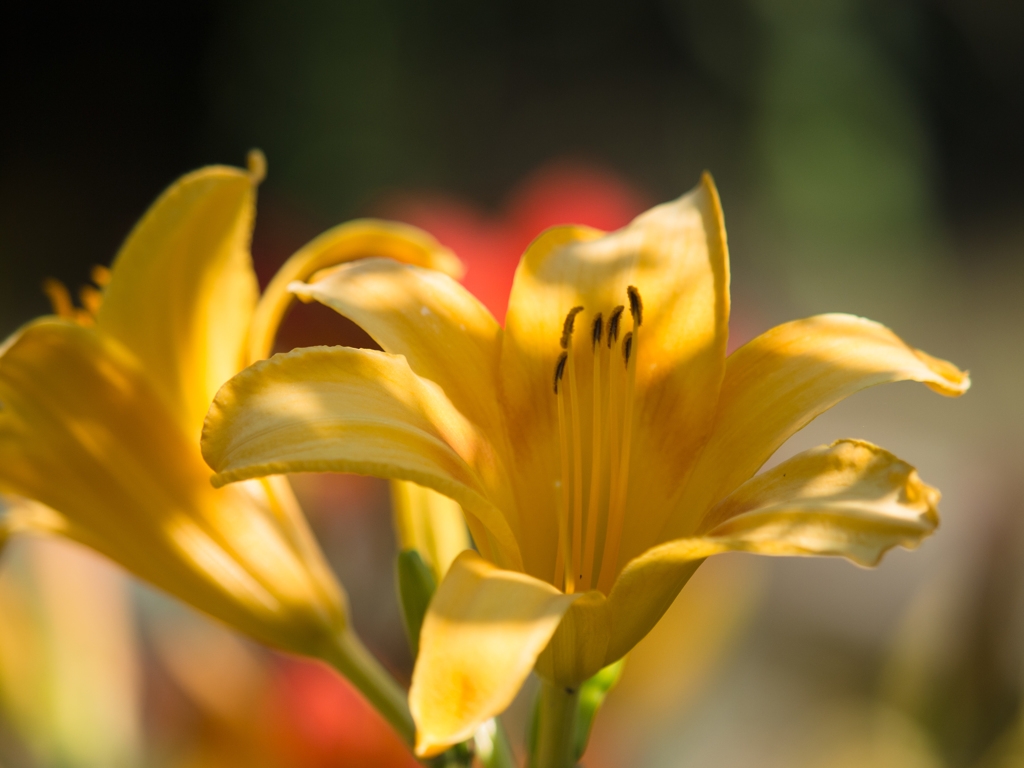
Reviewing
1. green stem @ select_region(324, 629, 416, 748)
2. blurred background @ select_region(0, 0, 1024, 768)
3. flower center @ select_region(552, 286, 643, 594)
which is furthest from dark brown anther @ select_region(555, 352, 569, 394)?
blurred background @ select_region(0, 0, 1024, 768)

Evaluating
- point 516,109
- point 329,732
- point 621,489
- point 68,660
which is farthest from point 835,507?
point 516,109

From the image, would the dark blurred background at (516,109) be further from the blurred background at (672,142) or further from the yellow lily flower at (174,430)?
the yellow lily flower at (174,430)

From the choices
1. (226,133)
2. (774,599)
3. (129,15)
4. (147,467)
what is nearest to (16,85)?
(129,15)

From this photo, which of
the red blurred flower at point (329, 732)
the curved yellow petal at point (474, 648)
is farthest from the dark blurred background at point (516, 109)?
the curved yellow petal at point (474, 648)

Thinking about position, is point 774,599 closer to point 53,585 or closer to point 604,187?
point 604,187

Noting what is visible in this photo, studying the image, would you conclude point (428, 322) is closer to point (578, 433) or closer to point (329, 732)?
point (578, 433)

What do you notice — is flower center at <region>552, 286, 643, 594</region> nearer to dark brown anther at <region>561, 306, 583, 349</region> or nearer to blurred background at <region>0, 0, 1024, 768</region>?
dark brown anther at <region>561, 306, 583, 349</region>

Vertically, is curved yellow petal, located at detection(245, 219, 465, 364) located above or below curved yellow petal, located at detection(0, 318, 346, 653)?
above

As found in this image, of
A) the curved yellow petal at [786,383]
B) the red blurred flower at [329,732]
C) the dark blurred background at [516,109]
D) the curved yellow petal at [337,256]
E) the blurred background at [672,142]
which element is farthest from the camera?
the dark blurred background at [516,109]
